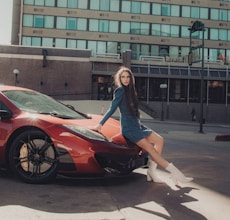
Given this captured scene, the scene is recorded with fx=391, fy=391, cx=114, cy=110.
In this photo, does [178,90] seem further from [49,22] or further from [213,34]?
[49,22]

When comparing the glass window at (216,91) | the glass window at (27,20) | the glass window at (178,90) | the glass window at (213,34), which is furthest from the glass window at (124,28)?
the glass window at (216,91)

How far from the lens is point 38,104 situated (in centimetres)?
607

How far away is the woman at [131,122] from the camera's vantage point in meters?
5.42

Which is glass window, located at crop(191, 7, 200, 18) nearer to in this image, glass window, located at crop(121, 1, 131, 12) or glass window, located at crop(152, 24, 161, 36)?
glass window, located at crop(152, 24, 161, 36)

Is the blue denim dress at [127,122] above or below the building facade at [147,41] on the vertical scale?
below

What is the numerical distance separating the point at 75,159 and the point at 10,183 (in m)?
0.98

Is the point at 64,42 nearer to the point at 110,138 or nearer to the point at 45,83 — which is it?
the point at 45,83

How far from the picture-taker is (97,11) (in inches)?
1996

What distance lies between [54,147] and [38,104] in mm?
1036

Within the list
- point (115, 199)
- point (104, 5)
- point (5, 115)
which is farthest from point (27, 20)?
point (115, 199)

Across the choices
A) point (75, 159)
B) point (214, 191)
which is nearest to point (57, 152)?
point (75, 159)

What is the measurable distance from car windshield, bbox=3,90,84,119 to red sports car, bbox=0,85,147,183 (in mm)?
30

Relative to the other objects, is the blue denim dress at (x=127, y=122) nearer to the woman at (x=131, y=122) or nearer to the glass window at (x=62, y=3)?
the woman at (x=131, y=122)

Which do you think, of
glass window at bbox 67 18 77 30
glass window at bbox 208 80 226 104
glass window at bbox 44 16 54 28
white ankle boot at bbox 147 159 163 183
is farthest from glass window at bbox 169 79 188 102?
white ankle boot at bbox 147 159 163 183
